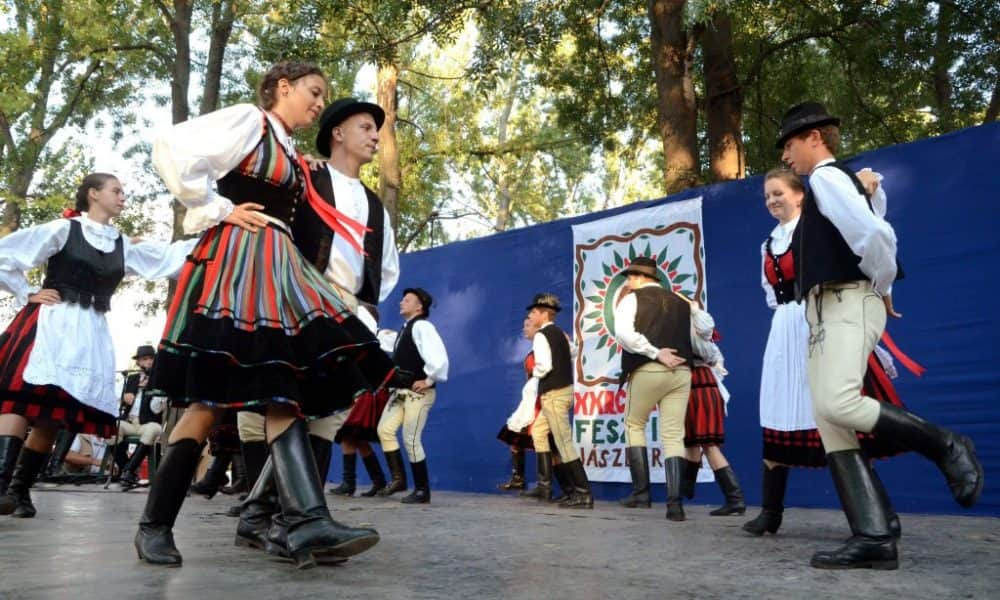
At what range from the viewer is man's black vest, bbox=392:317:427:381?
7.86 meters

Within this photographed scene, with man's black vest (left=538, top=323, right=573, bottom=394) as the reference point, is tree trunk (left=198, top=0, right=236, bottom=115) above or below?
above

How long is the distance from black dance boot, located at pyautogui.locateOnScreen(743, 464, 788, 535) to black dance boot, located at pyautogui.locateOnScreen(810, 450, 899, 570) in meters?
1.25

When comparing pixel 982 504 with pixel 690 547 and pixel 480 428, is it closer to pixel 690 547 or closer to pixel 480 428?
pixel 690 547

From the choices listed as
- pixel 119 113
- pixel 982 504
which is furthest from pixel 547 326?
pixel 119 113

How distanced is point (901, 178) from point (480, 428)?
14.8 feet

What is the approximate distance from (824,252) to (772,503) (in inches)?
65.7

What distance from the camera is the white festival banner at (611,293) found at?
7152mm

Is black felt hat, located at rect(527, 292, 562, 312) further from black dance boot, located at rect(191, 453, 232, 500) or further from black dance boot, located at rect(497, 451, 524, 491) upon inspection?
black dance boot, located at rect(191, 453, 232, 500)

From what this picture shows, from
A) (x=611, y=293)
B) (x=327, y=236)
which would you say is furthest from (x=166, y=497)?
(x=611, y=293)

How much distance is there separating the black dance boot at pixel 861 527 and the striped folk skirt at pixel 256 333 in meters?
1.69

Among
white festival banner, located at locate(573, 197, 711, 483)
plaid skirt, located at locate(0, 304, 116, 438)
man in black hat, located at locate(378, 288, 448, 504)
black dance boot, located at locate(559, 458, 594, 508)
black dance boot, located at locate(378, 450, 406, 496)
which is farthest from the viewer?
black dance boot, located at locate(378, 450, 406, 496)

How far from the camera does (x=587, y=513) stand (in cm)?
599

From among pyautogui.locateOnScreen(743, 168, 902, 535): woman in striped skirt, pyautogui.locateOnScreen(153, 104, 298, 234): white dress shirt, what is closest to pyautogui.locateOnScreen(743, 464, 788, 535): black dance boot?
pyautogui.locateOnScreen(743, 168, 902, 535): woman in striped skirt

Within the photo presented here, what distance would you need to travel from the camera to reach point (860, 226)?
123 inches
